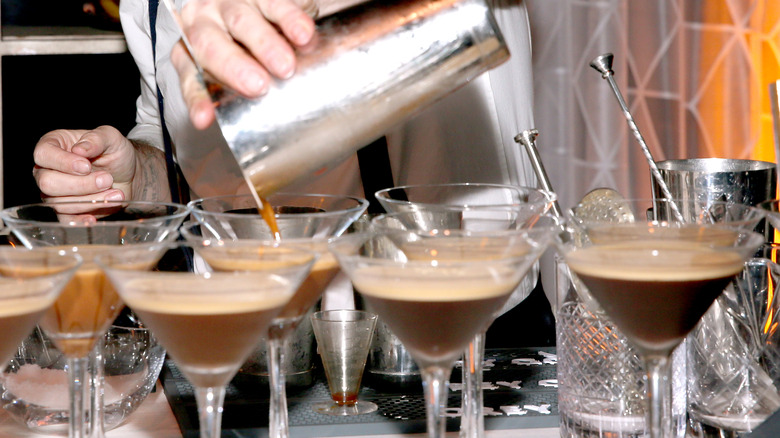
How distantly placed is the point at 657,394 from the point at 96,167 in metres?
0.99

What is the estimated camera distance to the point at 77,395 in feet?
2.59

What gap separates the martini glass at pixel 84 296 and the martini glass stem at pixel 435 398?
297 millimetres

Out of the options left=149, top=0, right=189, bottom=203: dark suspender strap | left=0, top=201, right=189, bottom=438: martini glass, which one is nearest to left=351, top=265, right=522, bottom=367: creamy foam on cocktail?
left=0, top=201, right=189, bottom=438: martini glass

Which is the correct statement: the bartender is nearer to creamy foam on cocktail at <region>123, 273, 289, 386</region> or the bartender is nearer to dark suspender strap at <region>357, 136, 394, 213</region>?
dark suspender strap at <region>357, 136, 394, 213</region>

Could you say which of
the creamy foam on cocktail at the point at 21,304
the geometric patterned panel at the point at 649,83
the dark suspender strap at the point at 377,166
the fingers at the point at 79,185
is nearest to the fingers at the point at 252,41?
the creamy foam on cocktail at the point at 21,304

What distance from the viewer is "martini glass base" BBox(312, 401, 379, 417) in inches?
36.9

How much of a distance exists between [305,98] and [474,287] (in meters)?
0.24

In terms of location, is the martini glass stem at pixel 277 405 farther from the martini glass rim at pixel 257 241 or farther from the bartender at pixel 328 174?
the bartender at pixel 328 174

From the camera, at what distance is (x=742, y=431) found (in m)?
0.86

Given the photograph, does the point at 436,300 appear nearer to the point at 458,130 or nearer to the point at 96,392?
the point at 96,392

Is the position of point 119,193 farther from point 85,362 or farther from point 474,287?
point 474,287

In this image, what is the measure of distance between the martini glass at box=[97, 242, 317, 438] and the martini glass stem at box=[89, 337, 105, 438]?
136 mm

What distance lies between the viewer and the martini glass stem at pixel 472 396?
82cm

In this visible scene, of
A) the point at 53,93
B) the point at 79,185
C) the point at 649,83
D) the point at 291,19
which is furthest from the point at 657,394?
the point at 53,93
